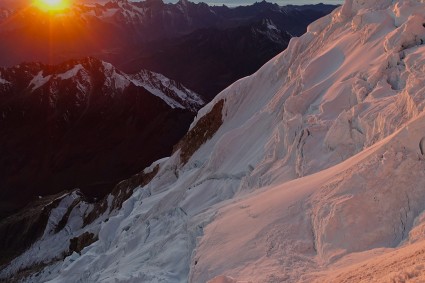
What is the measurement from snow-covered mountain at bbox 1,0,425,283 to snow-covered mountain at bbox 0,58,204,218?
93035 mm

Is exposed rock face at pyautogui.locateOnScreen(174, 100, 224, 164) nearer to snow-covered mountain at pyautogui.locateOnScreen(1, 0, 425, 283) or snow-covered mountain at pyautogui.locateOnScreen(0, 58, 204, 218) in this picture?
snow-covered mountain at pyautogui.locateOnScreen(1, 0, 425, 283)

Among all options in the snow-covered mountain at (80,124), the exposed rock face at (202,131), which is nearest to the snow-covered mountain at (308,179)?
the exposed rock face at (202,131)

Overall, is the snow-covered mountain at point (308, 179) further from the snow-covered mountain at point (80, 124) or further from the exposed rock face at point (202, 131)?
the snow-covered mountain at point (80, 124)

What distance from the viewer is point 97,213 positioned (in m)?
65.8

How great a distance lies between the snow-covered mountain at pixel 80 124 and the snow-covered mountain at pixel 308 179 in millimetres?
93035

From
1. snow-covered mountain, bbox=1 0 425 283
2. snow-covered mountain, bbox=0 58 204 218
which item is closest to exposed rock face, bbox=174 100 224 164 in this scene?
snow-covered mountain, bbox=1 0 425 283

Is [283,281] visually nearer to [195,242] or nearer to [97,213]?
[195,242]

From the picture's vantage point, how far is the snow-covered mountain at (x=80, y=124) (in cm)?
13825

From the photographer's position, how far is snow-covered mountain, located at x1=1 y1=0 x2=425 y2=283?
13.7 metres

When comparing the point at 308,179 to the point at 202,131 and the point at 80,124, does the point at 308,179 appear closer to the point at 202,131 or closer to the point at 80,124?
the point at 202,131

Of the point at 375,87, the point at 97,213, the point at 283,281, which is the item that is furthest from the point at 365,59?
the point at 97,213

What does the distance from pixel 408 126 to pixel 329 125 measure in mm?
8483

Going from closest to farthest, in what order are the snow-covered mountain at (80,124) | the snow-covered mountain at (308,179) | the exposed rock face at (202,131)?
the snow-covered mountain at (308,179)
the exposed rock face at (202,131)
the snow-covered mountain at (80,124)

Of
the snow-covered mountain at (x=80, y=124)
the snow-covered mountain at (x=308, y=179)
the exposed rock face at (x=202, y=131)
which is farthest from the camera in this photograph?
the snow-covered mountain at (x=80, y=124)
